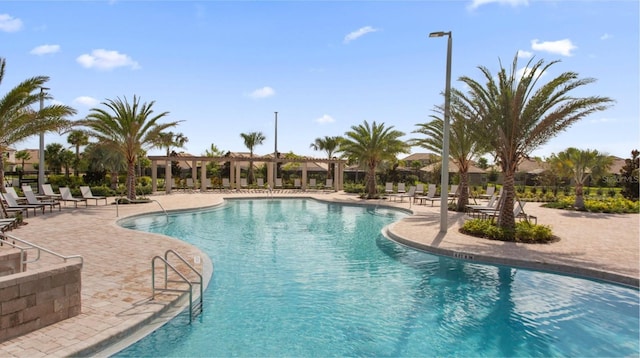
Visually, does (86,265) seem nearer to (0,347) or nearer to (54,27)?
(0,347)

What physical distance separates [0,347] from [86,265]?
3.60 meters

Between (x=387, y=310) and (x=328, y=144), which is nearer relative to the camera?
(x=387, y=310)

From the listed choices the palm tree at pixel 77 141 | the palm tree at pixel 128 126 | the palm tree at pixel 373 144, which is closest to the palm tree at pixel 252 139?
the palm tree at pixel 77 141

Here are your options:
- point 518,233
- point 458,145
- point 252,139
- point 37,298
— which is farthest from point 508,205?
point 252,139

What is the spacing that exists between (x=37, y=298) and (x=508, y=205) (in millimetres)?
12281

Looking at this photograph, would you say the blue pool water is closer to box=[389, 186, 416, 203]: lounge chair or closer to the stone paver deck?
the stone paver deck

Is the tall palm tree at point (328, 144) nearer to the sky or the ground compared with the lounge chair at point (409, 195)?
nearer to the sky

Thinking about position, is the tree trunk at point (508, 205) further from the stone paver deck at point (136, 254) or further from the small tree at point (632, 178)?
the small tree at point (632, 178)

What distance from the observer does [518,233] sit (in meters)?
11.6

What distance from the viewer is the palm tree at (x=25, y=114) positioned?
13.4 metres

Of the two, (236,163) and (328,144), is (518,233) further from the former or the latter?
(328,144)

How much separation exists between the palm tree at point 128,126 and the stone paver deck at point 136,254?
490 cm

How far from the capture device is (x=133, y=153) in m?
21.3

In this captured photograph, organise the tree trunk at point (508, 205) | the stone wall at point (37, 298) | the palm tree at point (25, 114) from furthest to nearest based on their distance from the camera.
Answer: the palm tree at point (25, 114) → the tree trunk at point (508, 205) → the stone wall at point (37, 298)
